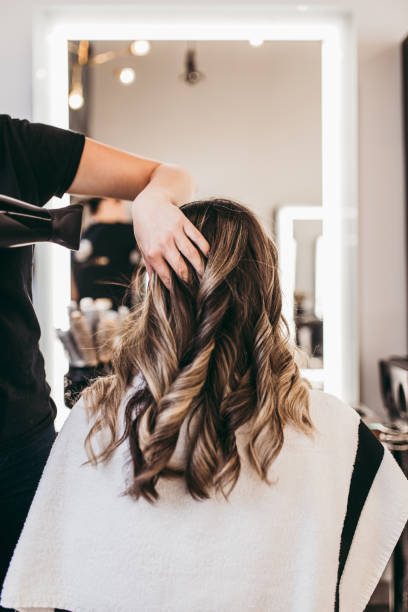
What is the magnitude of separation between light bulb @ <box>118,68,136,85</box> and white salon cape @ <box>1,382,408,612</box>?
93 cm

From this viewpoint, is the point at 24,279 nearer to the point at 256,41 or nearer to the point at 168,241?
the point at 168,241

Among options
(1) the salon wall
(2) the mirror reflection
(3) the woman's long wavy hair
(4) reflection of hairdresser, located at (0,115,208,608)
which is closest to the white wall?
(2) the mirror reflection

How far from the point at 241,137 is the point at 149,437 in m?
0.89

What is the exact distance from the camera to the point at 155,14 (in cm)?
117

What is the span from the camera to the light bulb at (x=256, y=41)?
1.21m

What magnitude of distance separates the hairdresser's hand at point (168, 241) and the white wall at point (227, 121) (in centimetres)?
62

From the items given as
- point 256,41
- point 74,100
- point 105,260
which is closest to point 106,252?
point 105,260

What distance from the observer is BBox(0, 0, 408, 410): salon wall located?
124 cm

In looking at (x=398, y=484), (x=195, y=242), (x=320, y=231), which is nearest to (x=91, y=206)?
(x=320, y=231)

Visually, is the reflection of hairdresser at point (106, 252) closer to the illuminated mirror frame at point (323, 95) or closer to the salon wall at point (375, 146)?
the illuminated mirror frame at point (323, 95)

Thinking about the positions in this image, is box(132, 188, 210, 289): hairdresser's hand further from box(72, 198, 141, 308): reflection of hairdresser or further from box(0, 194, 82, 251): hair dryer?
box(72, 198, 141, 308): reflection of hairdresser

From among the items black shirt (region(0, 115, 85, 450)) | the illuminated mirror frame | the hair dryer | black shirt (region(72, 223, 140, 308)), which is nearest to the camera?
the hair dryer

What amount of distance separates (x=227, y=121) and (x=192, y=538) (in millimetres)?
1004

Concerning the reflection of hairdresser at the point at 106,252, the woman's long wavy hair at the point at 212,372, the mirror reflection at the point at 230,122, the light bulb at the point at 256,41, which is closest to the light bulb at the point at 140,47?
the mirror reflection at the point at 230,122
